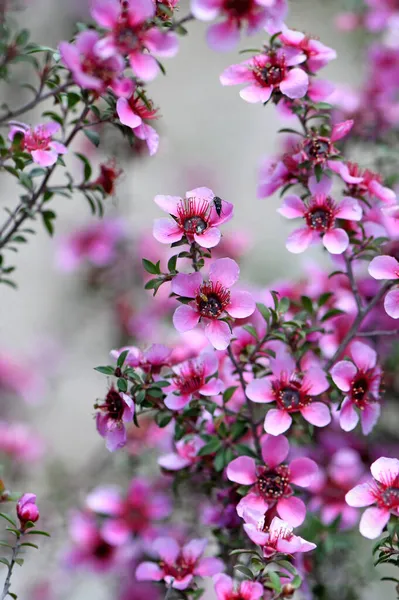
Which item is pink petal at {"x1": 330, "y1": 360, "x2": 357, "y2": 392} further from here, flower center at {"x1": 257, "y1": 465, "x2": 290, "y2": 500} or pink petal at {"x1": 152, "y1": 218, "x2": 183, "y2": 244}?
pink petal at {"x1": 152, "y1": 218, "x2": 183, "y2": 244}

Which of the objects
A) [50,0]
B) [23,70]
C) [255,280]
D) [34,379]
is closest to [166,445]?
[34,379]

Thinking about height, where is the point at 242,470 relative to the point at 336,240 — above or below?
below

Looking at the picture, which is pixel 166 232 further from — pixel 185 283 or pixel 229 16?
pixel 229 16

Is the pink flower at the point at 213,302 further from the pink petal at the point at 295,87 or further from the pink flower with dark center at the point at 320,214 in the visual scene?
the pink petal at the point at 295,87

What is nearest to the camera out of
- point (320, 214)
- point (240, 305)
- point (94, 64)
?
point (94, 64)

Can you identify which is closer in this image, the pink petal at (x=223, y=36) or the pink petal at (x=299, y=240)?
the pink petal at (x=223, y=36)

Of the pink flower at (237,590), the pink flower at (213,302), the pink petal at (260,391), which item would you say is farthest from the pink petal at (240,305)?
the pink flower at (237,590)

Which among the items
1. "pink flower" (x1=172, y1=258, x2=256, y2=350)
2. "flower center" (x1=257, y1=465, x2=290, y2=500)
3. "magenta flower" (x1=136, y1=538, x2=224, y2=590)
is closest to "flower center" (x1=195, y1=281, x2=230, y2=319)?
"pink flower" (x1=172, y1=258, x2=256, y2=350)

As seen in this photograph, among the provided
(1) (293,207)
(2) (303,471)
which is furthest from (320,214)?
(2) (303,471)
